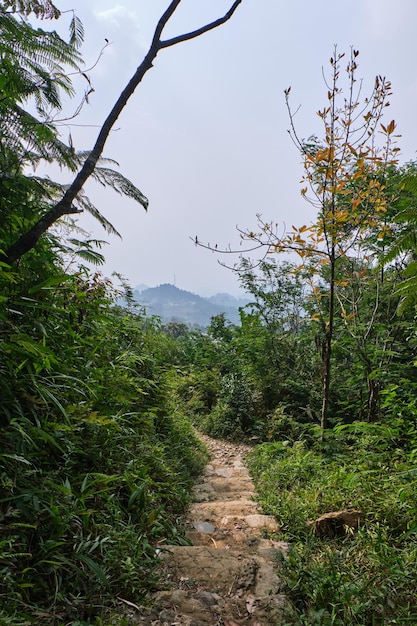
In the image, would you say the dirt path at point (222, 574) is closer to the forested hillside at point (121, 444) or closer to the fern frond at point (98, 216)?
the forested hillside at point (121, 444)

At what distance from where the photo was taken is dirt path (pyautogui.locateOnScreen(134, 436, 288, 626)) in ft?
5.20

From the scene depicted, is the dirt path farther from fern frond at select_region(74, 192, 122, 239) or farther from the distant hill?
the distant hill

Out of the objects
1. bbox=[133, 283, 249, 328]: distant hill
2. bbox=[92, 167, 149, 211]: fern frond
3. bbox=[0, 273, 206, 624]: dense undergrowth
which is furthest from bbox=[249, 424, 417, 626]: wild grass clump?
bbox=[133, 283, 249, 328]: distant hill

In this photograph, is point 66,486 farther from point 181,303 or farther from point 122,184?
point 181,303

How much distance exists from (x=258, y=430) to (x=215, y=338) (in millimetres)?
4057

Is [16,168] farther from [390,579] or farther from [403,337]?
[403,337]

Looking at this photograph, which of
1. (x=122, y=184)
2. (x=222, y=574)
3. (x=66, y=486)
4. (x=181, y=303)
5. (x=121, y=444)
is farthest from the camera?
(x=181, y=303)

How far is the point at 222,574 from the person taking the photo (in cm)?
188

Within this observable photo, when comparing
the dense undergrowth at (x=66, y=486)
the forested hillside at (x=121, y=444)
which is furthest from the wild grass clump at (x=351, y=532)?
the dense undergrowth at (x=66, y=486)

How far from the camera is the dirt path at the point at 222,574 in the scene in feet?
5.20

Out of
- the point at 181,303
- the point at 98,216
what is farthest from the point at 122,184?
the point at 181,303

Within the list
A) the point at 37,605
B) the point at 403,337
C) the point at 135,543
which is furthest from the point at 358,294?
the point at 37,605

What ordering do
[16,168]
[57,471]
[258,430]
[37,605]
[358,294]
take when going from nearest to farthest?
[37,605], [57,471], [16,168], [358,294], [258,430]

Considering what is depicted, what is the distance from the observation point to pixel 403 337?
190 inches
